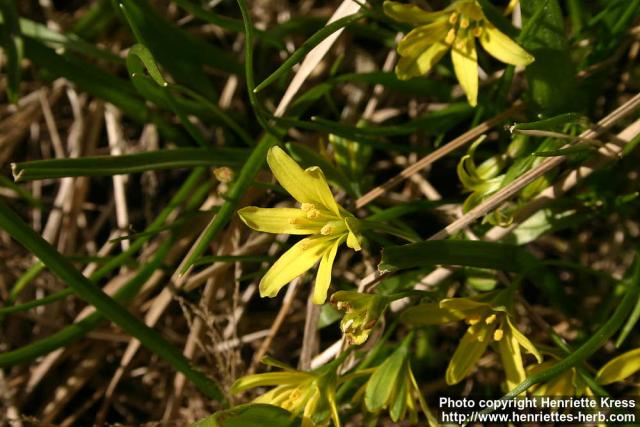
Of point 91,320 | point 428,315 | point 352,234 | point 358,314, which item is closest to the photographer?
point 352,234

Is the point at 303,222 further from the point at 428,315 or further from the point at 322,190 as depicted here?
the point at 428,315

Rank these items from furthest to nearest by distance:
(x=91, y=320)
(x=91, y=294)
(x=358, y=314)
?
1. (x=91, y=320)
2. (x=91, y=294)
3. (x=358, y=314)

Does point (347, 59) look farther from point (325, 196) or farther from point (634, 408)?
point (634, 408)

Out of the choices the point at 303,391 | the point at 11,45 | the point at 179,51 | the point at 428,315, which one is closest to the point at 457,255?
the point at 428,315

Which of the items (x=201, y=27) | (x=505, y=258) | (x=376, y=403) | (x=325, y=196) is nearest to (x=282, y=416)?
(x=376, y=403)

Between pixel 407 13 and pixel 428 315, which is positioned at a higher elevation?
pixel 407 13

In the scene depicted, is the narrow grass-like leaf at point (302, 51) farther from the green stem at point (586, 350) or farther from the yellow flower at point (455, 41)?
the green stem at point (586, 350)

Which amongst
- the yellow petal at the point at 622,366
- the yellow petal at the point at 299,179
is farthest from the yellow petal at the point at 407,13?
the yellow petal at the point at 622,366

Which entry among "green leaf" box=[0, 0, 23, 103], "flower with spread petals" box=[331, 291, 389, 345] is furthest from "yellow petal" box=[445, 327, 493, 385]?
"green leaf" box=[0, 0, 23, 103]
